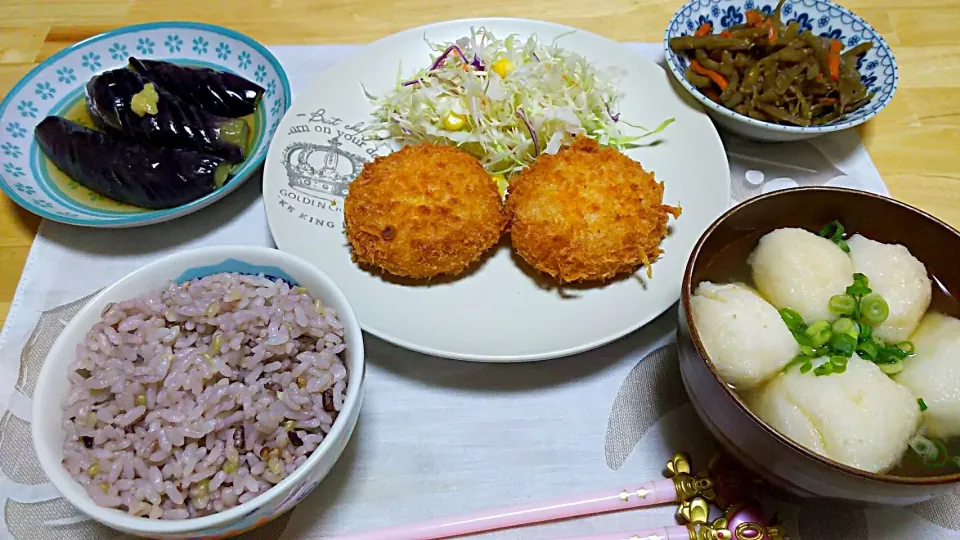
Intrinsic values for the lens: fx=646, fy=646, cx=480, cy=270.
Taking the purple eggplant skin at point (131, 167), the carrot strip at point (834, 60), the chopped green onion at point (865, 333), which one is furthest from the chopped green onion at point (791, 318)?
the purple eggplant skin at point (131, 167)

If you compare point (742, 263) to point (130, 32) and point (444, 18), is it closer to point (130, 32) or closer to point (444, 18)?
point (444, 18)

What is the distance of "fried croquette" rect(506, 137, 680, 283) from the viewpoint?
179 cm

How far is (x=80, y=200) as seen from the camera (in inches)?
84.6

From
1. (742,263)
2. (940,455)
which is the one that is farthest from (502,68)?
(940,455)

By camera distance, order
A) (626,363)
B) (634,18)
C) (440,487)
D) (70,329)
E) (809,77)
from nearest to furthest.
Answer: (70,329) < (440,487) < (626,363) < (809,77) < (634,18)

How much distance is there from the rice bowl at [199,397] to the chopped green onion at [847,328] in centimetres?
103

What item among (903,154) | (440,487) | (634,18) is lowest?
(440,487)

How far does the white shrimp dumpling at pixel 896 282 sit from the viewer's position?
1.41 metres

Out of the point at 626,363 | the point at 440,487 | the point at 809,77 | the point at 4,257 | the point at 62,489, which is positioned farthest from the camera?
the point at 809,77

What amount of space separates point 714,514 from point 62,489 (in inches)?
53.6

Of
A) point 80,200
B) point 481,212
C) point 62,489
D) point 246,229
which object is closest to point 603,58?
point 481,212

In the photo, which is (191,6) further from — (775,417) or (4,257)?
(775,417)

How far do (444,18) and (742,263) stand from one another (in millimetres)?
1876

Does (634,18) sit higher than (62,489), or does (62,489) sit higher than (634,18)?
(634,18)
